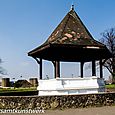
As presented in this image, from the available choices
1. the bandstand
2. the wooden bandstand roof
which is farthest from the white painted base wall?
the wooden bandstand roof

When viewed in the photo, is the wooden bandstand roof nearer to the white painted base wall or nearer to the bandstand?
the bandstand

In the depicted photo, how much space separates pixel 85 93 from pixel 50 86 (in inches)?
92.1

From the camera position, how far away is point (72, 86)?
1927 centimetres

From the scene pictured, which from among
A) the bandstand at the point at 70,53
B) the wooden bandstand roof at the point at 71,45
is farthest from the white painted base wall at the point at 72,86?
the wooden bandstand roof at the point at 71,45

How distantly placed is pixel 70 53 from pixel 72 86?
2.35 meters

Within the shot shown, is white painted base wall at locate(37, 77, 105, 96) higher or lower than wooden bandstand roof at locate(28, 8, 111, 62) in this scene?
lower

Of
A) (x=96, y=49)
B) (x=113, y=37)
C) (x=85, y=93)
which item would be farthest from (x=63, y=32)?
(x=113, y=37)

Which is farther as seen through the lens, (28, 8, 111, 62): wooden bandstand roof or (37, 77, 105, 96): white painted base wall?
(28, 8, 111, 62): wooden bandstand roof

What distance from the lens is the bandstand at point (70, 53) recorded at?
1909 cm

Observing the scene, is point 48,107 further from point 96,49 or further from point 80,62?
point 80,62

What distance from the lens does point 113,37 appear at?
68.4 metres

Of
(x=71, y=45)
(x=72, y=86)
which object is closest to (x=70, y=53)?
(x=71, y=45)

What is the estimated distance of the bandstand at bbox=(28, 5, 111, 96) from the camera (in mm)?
19094

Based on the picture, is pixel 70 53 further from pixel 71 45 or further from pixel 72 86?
pixel 72 86
